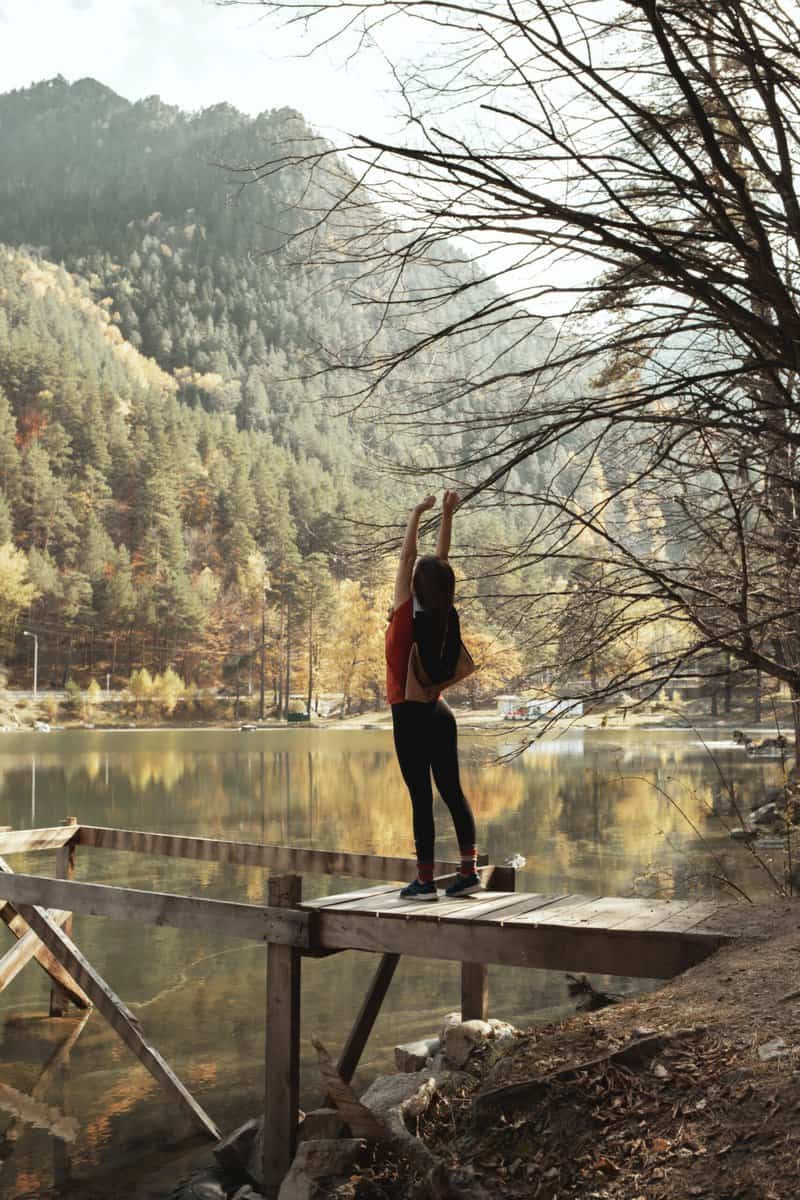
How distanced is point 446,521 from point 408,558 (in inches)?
12.0

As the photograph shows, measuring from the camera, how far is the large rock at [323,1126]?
176 inches

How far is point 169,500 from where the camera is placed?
278ft

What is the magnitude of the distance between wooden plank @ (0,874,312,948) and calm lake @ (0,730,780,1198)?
4.24ft

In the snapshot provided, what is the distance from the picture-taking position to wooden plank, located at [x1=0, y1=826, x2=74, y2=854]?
8117 mm

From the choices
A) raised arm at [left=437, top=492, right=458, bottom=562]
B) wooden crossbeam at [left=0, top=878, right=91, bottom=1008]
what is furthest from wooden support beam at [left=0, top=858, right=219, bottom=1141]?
raised arm at [left=437, top=492, right=458, bottom=562]

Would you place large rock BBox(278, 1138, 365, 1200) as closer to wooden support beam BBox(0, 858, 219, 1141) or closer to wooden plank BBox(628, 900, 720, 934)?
wooden plank BBox(628, 900, 720, 934)

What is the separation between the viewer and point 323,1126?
4.55m

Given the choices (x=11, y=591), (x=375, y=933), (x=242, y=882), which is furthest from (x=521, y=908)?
(x=11, y=591)

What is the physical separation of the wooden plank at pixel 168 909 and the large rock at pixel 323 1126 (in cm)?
82

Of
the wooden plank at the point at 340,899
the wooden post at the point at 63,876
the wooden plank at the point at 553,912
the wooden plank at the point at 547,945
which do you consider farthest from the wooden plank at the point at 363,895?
the wooden post at the point at 63,876

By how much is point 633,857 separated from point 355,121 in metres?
12.9

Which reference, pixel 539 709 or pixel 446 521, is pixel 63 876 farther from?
pixel 446 521

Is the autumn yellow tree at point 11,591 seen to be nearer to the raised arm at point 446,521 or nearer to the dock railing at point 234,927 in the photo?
the dock railing at point 234,927

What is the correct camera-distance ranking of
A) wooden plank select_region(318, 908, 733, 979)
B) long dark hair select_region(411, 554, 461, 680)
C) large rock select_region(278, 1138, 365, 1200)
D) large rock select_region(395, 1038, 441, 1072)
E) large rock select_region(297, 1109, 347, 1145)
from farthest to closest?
→ large rock select_region(395, 1038, 441, 1072), long dark hair select_region(411, 554, 461, 680), wooden plank select_region(318, 908, 733, 979), large rock select_region(297, 1109, 347, 1145), large rock select_region(278, 1138, 365, 1200)
